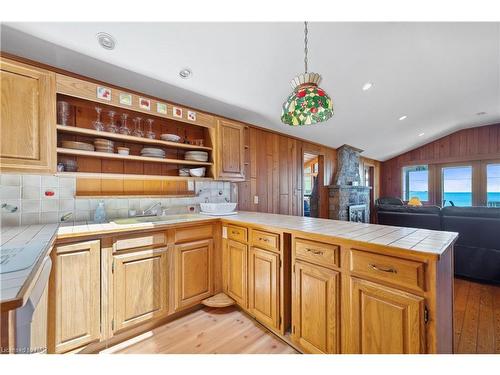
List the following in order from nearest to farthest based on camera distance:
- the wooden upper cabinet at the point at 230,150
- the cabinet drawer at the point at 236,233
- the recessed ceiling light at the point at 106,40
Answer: the recessed ceiling light at the point at 106,40 < the cabinet drawer at the point at 236,233 < the wooden upper cabinet at the point at 230,150

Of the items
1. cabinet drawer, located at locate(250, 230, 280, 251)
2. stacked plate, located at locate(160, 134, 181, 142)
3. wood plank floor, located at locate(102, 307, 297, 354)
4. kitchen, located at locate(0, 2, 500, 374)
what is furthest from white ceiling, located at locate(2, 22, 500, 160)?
wood plank floor, located at locate(102, 307, 297, 354)

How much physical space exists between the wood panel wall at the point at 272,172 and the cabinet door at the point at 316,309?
1.75 metres

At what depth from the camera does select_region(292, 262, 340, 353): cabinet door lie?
1.32m

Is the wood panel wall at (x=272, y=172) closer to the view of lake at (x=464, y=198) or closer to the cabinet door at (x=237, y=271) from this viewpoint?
the cabinet door at (x=237, y=271)

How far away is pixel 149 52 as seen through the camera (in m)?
1.71

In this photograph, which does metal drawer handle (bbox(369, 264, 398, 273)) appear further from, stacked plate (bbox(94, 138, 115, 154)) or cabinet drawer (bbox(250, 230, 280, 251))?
stacked plate (bbox(94, 138, 115, 154))

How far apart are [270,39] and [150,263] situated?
2.10 meters

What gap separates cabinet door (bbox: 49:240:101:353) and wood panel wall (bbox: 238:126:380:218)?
1902 millimetres

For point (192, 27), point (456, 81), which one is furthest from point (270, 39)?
point (456, 81)

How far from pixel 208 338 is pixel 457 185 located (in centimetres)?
804

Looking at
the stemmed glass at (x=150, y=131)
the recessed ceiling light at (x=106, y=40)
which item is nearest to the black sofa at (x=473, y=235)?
the stemmed glass at (x=150, y=131)

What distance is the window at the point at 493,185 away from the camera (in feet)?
19.0
